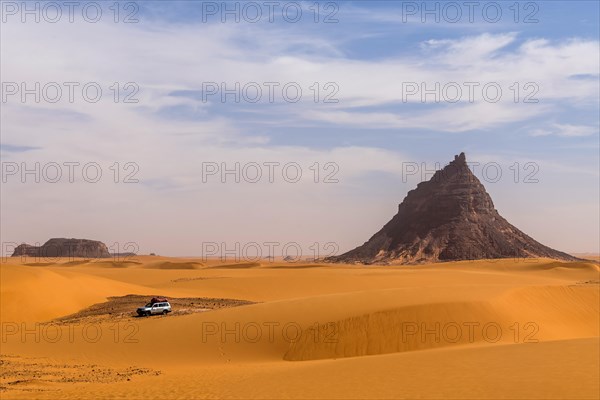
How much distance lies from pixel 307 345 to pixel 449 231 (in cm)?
8725

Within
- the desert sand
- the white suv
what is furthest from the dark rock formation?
the white suv

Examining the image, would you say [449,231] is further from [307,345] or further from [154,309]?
[307,345]

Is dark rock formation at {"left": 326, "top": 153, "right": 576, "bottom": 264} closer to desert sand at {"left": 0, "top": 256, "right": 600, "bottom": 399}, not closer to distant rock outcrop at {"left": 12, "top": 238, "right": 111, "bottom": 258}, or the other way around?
desert sand at {"left": 0, "top": 256, "right": 600, "bottom": 399}

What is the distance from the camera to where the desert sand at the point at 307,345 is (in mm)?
15859

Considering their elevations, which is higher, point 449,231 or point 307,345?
point 449,231

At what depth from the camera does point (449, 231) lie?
109 meters

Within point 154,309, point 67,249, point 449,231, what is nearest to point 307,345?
point 154,309

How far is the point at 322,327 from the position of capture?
26250mm

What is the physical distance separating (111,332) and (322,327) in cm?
993

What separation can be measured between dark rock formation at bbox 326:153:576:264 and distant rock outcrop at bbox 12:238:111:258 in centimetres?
8322

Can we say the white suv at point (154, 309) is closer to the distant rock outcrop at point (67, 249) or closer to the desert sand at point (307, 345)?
the desert sand at point (307, 345)

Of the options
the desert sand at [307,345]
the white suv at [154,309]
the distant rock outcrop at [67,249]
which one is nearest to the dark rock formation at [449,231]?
the desert sand at [307,345]

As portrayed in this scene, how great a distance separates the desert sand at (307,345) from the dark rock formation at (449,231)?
67627 mm

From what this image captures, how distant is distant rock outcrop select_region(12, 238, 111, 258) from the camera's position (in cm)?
17375
